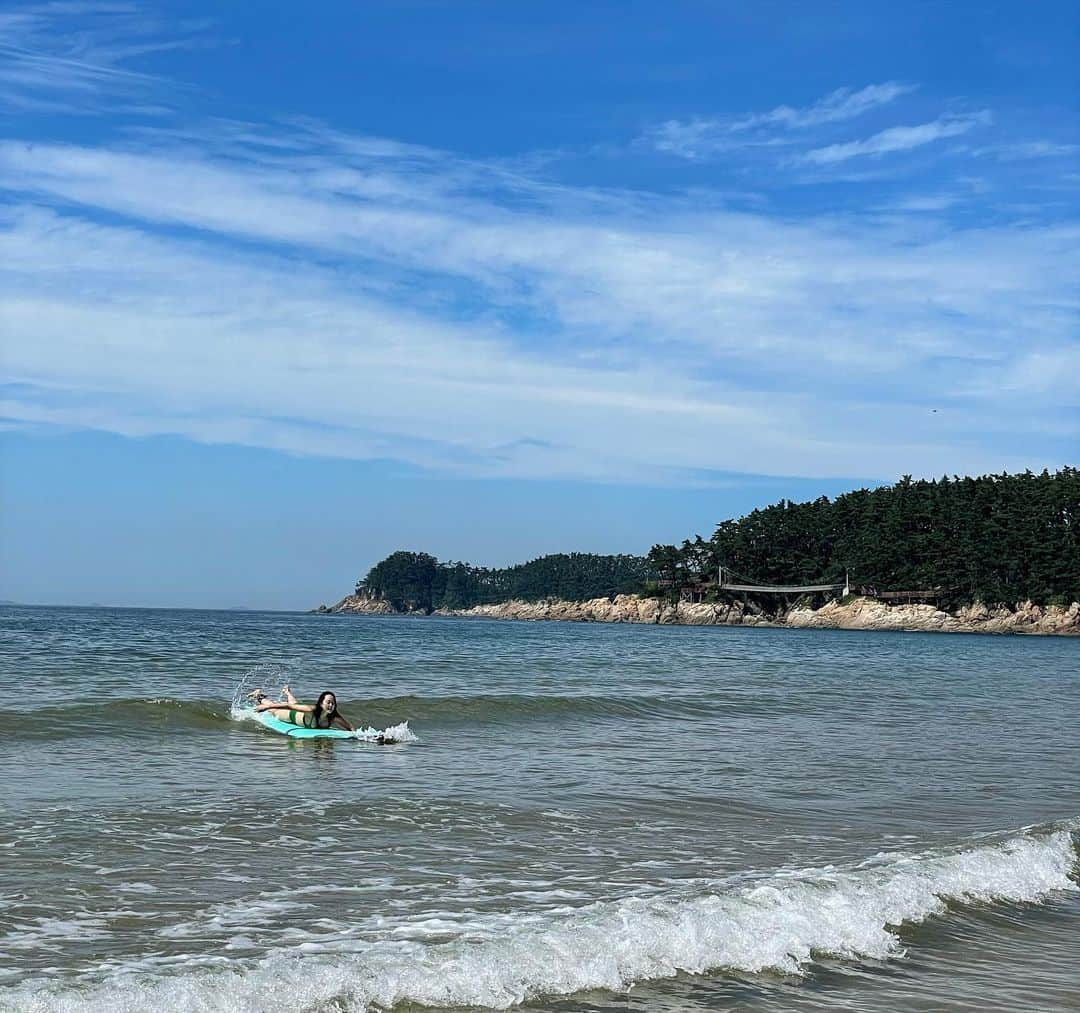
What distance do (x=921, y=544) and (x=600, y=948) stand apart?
123 m

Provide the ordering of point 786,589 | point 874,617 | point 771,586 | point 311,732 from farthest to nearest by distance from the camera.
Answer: point 771,586 → point 786,589 → point 874,617 → point 311,732

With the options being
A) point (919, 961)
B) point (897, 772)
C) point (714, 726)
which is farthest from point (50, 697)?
point (919, 961)

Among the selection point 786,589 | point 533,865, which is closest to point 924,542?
point 786,589

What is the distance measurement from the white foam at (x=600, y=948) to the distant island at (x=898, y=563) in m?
115

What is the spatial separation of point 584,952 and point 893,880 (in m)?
3.28

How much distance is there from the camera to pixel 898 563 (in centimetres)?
12450

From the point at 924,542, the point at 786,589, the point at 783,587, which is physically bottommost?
the point at 786,589

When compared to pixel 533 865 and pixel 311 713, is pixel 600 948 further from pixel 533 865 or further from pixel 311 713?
pixel 311 713

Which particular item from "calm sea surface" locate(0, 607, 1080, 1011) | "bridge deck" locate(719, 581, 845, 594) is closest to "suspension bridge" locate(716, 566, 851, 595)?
"bridge deck" locate(719, 581, 845, 594)

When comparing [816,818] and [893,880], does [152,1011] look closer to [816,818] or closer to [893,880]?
[893,880]

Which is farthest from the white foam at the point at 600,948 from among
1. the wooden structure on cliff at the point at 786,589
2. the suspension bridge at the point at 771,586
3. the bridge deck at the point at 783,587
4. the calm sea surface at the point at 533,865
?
the bridge deck at the point at 783,587

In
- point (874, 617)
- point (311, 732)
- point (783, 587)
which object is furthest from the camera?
point (783, 587)

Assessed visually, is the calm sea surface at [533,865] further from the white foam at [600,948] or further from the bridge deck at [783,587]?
the bridge deck at [783,587]

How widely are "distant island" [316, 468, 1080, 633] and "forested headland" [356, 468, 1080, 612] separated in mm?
147
